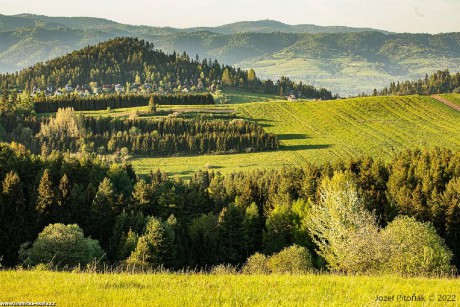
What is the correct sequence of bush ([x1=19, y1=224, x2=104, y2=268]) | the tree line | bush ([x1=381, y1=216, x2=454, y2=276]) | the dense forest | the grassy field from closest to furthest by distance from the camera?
bush ([x1=381, y1=216, x2=454, y2=276]) < bush ([x1=19, y1=224, x2=104, y2=268]) < the dense forest < the grassy field < the tree line

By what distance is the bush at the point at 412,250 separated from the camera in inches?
1612

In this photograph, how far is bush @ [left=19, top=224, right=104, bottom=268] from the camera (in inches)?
2280

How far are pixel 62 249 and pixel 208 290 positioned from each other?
47.3 meters

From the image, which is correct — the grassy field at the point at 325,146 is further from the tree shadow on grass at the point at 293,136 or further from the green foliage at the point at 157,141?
the green foliage at the point at 157,141

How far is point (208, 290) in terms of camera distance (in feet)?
55.1

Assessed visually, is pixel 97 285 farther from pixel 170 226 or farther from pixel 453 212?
pixel 453 212

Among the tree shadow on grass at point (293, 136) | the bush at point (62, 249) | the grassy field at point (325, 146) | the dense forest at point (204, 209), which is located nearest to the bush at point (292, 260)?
the dense forest at point (204, 209)

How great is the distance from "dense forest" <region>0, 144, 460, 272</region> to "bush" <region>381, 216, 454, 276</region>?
1008 cm

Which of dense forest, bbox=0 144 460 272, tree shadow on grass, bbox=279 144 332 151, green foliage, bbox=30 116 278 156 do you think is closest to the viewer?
dense forest, bbox=0 144 460 272

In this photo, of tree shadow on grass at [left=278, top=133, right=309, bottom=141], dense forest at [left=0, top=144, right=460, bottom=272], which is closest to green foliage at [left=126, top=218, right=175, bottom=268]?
dense forest at [left=0, top=144, right=460, bottom=272]

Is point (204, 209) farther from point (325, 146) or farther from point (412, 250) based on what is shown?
point (325, 146)

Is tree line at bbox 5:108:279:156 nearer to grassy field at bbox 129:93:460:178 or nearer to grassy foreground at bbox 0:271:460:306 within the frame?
grassy field at bbox 129:93:460:178

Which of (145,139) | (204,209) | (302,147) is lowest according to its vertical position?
(204,209)

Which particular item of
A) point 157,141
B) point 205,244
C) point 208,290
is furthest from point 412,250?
point 157,141
